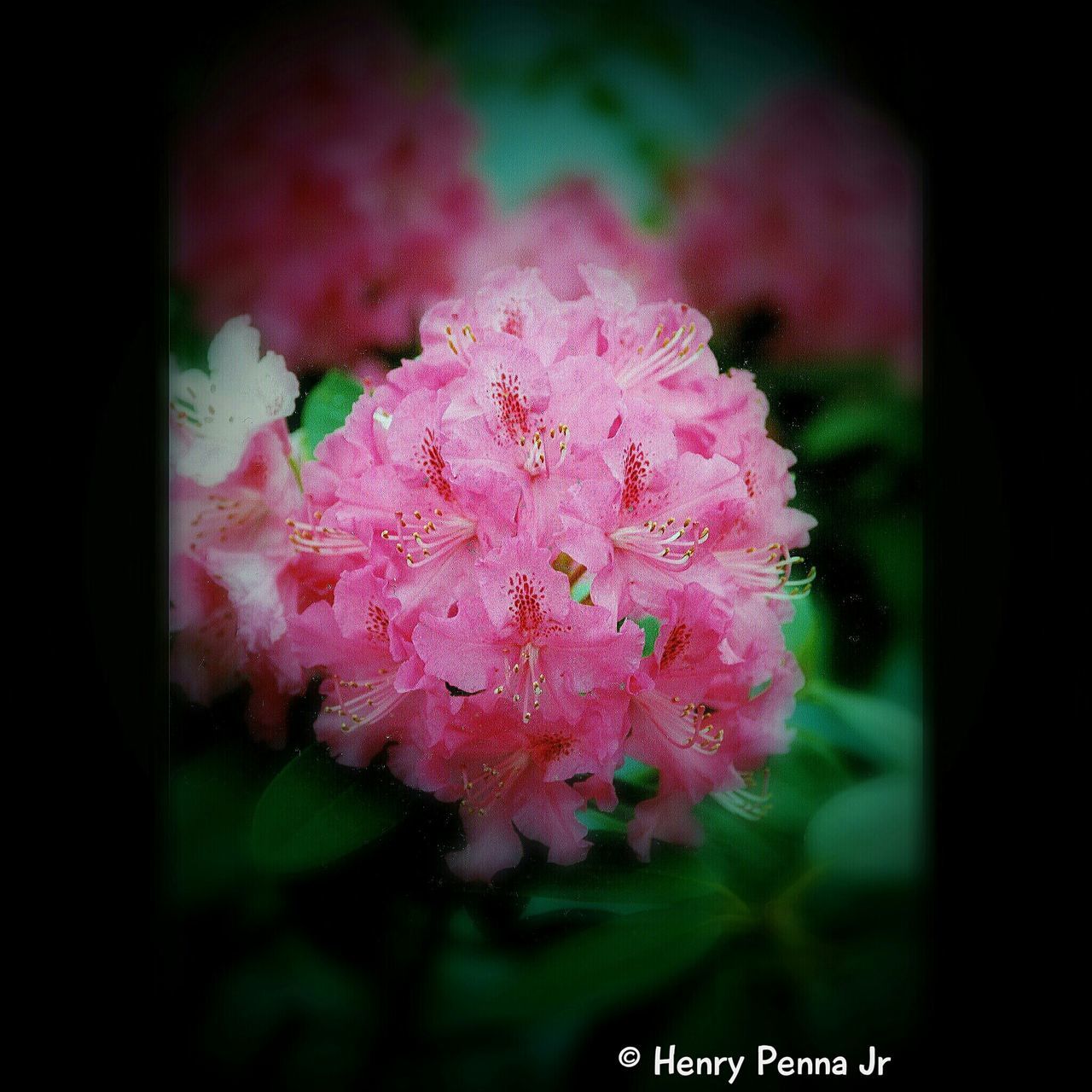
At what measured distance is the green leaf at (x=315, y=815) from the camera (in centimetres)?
135

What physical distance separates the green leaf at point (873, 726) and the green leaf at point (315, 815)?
0.55 m

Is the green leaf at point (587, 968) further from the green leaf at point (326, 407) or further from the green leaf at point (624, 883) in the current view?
the green leaf at point (326, 407)

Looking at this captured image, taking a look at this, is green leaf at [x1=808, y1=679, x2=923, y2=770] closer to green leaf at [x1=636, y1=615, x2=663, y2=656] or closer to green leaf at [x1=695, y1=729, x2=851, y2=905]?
green leaf at [x1=695, y1=729, x2=851, y2=905]

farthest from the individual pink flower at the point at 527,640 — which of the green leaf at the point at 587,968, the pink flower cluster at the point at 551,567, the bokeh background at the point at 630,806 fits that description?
the green leaf at the point at 587,968

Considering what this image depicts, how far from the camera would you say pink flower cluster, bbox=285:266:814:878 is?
123 centimetres

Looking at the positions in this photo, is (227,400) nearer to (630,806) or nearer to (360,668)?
(360,668)

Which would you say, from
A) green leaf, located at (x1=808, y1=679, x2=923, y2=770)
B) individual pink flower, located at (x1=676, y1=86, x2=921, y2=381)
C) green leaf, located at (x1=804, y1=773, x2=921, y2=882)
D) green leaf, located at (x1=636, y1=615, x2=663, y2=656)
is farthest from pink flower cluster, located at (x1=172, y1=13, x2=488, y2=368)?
green leaf, located at (x1=804, y1=773, x2=921, y2=882)

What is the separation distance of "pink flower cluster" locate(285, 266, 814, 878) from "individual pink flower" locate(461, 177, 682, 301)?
0.02 m

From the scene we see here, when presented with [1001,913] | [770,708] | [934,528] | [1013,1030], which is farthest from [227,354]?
[1013,1030]

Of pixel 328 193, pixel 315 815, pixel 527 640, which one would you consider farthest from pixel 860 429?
pixel 315 815

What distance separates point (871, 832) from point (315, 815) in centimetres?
69

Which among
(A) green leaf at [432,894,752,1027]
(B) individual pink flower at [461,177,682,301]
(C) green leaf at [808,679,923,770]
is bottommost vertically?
(A) green leaf at [432,894,752,1027]

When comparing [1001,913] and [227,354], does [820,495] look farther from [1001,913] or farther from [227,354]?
[227,354]

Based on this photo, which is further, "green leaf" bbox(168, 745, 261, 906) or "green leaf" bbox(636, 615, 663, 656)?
"green leaf" bbox(168, 745, 261, 906)
